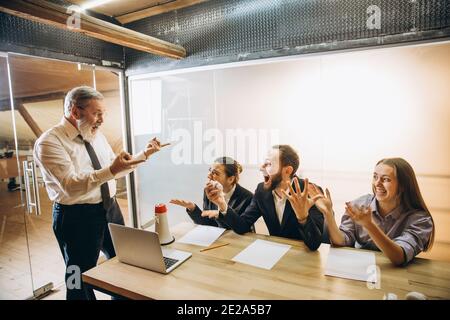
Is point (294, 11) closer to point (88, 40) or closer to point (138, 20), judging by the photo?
point (138, 20)

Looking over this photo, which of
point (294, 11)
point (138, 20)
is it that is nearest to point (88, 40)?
point (138, 20)

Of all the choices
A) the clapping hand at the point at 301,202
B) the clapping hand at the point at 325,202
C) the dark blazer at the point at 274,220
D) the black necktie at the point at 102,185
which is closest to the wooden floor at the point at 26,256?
the black necktie at the point at 102,185

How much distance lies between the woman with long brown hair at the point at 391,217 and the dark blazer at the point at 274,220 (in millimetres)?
116

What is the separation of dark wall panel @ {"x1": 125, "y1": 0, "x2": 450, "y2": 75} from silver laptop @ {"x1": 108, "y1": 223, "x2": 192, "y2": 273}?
6.17 feet

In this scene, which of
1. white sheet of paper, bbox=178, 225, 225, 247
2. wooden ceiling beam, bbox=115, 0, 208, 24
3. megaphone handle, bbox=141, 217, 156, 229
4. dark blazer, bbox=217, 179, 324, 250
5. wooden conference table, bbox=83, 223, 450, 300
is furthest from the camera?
megaphone handle, bbox=141, 217, 156, 229

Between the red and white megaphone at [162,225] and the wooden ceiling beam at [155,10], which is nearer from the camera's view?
the red and white megaphone at [162,225]

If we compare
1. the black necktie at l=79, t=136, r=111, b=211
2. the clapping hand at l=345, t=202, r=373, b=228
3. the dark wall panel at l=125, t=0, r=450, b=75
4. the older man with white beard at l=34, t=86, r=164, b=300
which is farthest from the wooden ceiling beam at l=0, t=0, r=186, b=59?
the clapping hand at l=345, t=202, r=373, b=228

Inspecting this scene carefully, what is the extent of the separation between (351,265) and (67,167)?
6.06 ft

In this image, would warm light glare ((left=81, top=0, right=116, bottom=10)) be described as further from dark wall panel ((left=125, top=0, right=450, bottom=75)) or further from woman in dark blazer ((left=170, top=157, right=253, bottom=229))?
woman in dark blazer ((left=170, top=157, right=253, bottom=229))

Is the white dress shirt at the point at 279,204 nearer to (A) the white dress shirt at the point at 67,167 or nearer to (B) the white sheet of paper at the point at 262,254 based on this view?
(B) the white sheet of paper at the point at 262,254

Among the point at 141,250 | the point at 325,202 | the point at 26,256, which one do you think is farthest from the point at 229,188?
the point at 26,256

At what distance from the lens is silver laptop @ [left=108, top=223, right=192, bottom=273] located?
4.66 feet

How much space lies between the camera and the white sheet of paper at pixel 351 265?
4.54ft

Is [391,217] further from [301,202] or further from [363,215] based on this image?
[301,202]
